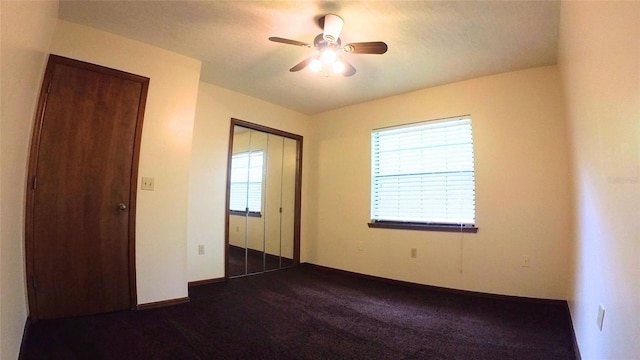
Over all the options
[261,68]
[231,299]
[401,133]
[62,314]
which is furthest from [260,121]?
[62,314]

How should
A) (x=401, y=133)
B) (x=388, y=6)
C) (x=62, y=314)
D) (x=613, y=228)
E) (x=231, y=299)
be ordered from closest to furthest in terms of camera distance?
(x=613, y=228), (x=388, y=6), (x=62, y=314), (x=231, y=299), (x=401, y=133)

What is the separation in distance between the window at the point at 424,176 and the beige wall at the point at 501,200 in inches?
4.0

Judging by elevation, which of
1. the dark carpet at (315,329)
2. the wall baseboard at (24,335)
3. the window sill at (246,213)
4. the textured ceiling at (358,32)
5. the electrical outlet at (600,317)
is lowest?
the dark carpet at (315,329)

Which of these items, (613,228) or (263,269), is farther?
(263,269)

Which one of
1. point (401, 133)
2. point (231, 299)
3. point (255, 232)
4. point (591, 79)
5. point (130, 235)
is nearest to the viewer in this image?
point (591, 79)

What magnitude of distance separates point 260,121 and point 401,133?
193 cm

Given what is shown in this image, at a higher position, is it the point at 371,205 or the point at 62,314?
the point at 371,205

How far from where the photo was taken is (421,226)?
10.9 feet

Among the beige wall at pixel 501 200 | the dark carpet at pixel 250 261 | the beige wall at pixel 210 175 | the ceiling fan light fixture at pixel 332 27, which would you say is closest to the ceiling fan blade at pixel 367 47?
the ceiling fan light fixture at pixel 332 27

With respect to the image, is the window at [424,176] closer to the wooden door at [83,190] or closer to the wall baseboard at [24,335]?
the wooden door at [83,190]

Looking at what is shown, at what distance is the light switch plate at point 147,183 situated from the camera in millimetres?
2480

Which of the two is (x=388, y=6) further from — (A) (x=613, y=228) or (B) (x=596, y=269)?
(B) (x=596, y=269)

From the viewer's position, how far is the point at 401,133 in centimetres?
362

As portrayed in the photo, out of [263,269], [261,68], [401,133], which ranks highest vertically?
[261,68]
